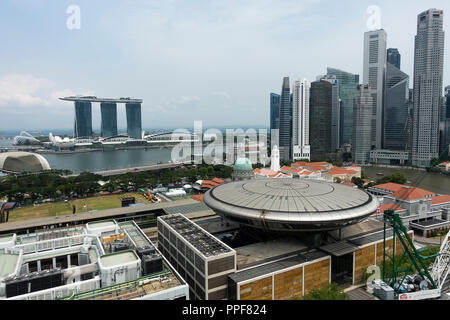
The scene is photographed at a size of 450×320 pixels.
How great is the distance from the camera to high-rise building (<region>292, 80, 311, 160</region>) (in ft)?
211

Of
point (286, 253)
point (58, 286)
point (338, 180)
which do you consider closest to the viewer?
point (58, 286)

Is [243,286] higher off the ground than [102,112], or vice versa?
[102,112]

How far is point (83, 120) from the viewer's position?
103125 mm

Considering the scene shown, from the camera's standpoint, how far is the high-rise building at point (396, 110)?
67.8 meters

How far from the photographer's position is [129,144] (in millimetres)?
100312

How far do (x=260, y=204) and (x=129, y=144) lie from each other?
9214cm

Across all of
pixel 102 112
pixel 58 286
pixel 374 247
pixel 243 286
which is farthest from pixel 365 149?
pixel 102 112

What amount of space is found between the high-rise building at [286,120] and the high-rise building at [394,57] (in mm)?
30912

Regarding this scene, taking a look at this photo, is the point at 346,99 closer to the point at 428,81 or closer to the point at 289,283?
the point at 428,81

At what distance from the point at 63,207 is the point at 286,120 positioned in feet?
178


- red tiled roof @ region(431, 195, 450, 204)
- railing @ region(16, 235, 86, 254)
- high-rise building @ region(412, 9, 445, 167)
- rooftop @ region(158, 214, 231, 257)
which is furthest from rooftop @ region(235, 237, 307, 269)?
high-rise building @ region(412, 9, 445, 167)

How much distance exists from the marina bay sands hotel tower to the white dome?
159 feet

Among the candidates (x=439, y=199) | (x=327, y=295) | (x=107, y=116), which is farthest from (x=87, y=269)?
(x=107, y=116)
